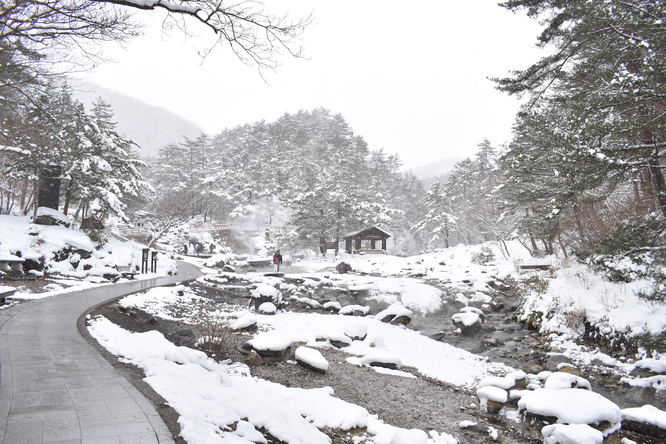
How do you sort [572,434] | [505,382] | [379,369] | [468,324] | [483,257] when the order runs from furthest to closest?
[483,257] → [468,324] → [379,369] → [505,382] → [572,434]

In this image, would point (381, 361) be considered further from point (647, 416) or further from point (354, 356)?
point (647, 416)

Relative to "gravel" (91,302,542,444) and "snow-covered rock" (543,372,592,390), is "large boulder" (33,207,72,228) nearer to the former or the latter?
"gravel" (91,302,542,444)

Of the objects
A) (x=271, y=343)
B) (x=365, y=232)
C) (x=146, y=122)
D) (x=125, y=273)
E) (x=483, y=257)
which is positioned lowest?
(x=271, y=343)

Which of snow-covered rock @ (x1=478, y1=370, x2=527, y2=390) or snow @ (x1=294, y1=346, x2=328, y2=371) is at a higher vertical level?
snow @ (x1=294, y1=346, x2=328, y2=371)

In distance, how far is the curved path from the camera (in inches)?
Answer: 99.7

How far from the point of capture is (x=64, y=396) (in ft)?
10.4

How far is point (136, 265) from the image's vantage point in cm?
1695

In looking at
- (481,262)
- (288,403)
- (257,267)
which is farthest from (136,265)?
(481,262)

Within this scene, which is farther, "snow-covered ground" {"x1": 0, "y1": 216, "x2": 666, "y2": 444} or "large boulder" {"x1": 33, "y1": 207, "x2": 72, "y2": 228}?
"large boulder" {"x1": 33, "y1": 207, "x2": 72, "y2": 228}

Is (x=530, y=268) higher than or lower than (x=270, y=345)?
higher

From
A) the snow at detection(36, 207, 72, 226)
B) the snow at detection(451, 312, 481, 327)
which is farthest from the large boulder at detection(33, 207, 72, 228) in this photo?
the snow at detection(451, 312, 481, 327)

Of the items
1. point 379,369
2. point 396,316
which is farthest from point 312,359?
point 396,316

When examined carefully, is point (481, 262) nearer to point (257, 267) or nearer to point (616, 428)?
point (257, 267)

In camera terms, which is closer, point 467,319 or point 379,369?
point 379,369
